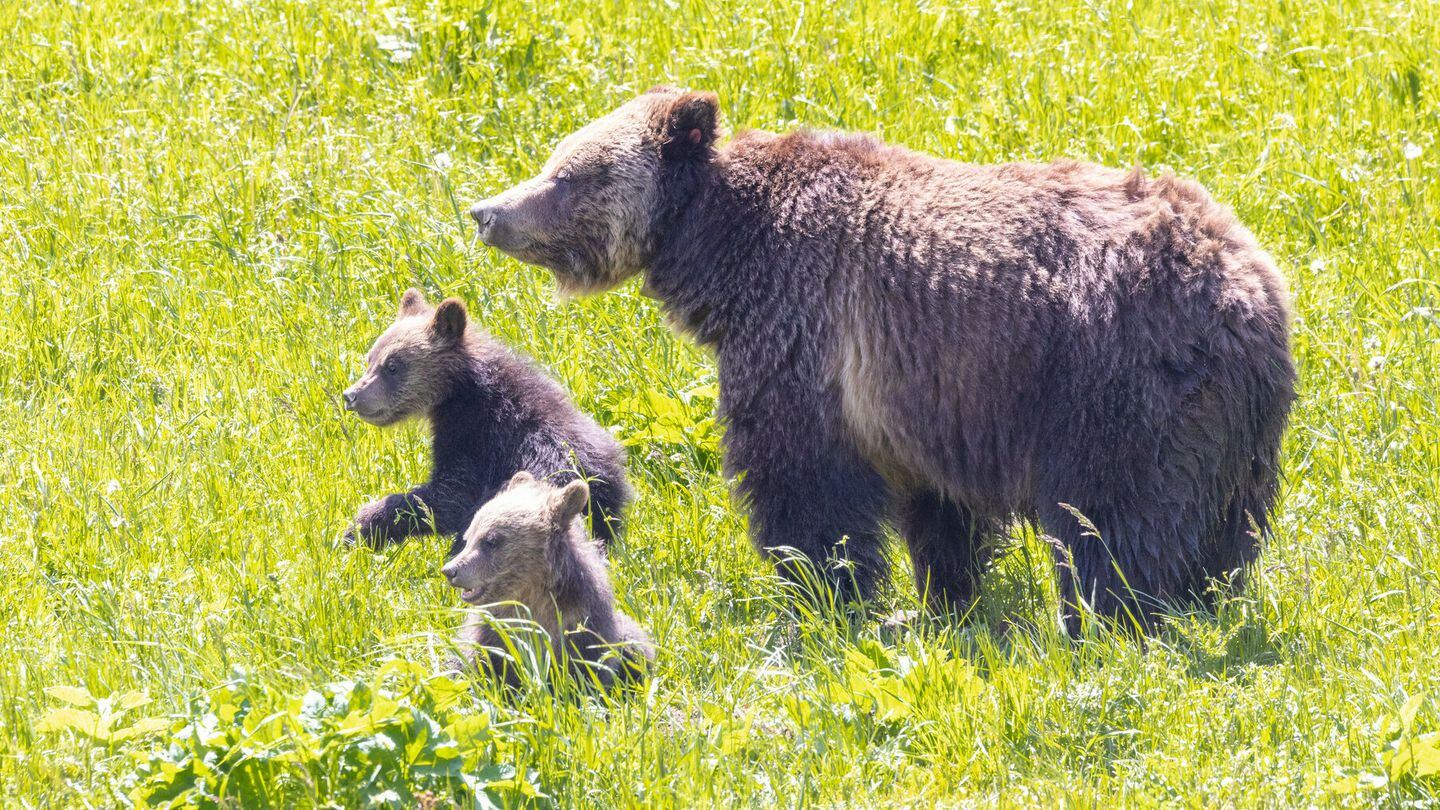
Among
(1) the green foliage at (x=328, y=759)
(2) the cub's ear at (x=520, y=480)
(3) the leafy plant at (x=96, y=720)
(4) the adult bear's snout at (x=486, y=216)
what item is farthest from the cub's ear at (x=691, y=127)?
(3) the leafy plant at (x=96, y=720)

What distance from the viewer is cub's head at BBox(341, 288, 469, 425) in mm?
6262

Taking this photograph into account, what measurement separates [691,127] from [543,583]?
6.39 ft

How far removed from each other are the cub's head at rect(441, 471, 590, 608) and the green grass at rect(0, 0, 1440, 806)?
1.03ft

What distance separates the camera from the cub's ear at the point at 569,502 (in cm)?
504

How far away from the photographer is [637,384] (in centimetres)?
722

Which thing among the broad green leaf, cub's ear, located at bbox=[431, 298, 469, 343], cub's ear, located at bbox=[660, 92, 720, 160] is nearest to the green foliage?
the broad green leaf

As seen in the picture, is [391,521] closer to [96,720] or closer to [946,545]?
[96,720]

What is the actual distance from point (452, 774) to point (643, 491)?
107 inches

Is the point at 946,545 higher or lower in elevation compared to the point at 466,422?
lower

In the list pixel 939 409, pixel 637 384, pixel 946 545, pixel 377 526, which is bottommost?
pixel 946 545

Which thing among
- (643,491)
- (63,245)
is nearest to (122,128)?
(63,245)

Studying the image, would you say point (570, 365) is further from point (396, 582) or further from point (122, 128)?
point (122, 128)

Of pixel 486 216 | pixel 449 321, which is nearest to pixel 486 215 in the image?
pixel 486 216

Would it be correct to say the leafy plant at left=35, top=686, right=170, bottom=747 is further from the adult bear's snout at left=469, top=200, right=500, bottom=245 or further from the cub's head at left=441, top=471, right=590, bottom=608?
the adult bear's snout at left=469, top=200, right=500, bottom=245
